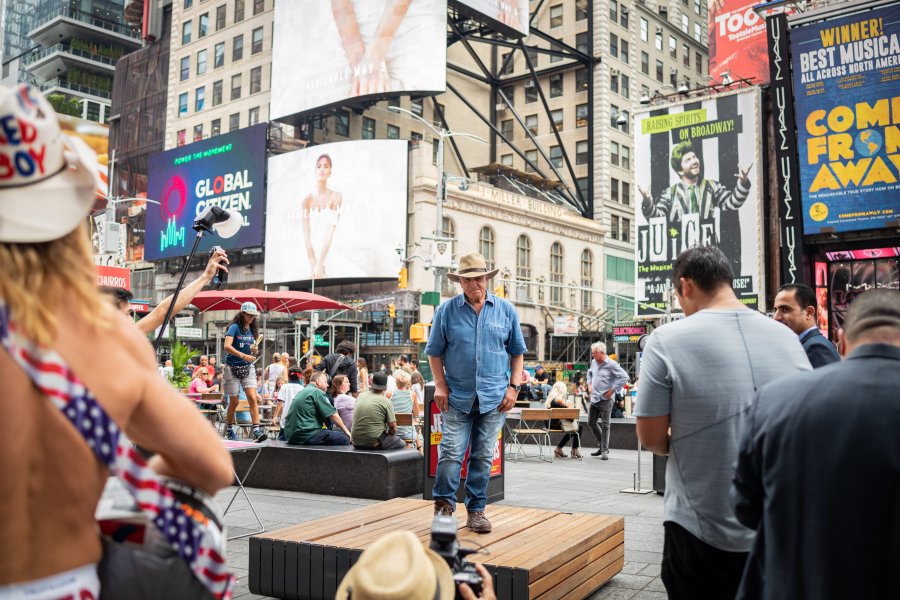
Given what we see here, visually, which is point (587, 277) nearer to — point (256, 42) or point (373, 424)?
point (256, 42)

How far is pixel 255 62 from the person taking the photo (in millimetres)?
58219

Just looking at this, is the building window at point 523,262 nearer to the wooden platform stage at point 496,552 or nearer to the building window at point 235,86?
the building window at point 235,86

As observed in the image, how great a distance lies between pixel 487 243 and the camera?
53250 mm

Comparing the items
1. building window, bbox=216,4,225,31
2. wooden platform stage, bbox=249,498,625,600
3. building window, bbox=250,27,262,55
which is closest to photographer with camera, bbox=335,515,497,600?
wooden platform stage, bbox=249,498,625,600

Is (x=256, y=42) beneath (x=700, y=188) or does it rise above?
above

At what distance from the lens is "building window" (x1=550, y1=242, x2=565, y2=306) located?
188 feet

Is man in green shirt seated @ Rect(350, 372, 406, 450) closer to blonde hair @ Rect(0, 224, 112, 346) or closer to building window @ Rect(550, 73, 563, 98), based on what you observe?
blonde hair @ Rect(0, 224, 112, 346)

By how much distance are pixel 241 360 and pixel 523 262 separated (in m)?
43.9

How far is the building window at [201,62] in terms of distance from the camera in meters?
62.9

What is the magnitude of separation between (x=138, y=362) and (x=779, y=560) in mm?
1840

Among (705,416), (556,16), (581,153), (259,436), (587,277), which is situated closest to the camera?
(705,416)

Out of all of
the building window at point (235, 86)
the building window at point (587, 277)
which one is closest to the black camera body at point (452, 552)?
the building window at point (587, 277)

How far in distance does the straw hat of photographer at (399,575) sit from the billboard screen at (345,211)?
44.8m

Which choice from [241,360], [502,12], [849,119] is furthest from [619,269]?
[241,360]
